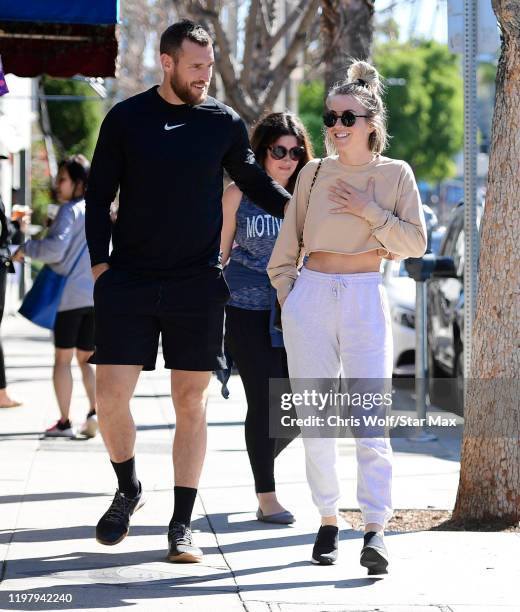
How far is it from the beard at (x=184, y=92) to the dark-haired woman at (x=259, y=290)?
1.05 metres

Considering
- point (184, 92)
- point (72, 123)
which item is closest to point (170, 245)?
point (184, 92)

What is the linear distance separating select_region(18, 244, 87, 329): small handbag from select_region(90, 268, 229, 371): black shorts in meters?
3.76

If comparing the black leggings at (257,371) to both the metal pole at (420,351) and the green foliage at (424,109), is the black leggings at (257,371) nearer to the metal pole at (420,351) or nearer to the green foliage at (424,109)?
the metal pole at (420,351)

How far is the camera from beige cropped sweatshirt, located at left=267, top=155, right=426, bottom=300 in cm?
541

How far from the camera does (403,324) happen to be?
42.7 feet

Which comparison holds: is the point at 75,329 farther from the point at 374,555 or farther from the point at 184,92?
the point at 374,555

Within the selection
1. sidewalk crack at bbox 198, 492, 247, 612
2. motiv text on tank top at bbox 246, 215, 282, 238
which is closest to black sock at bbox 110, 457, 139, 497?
sidewalk crack at bbox 198, 492, 247, 612

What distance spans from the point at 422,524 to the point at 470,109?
2528 millimetres

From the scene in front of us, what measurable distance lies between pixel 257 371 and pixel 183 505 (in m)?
1.12

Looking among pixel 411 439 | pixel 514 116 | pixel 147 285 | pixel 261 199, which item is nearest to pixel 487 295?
pixel 514 116

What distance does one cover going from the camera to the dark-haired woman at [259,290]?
21.8ft

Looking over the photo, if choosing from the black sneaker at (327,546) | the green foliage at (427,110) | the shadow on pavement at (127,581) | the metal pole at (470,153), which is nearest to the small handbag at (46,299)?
the metal pole at (470,153)

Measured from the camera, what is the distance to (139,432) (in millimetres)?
9766

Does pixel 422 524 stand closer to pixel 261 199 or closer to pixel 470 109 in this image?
pixel 261 199
